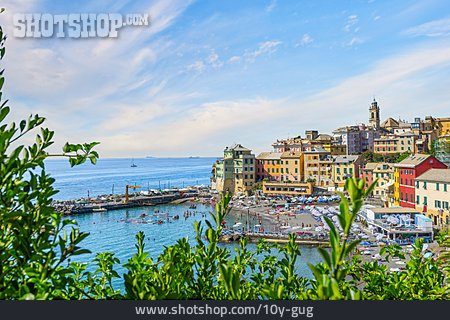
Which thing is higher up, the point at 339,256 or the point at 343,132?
the point at 343,132

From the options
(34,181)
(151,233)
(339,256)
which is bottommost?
(151,233)

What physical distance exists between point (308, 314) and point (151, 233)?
39985 millimetres

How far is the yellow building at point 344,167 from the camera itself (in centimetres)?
5308

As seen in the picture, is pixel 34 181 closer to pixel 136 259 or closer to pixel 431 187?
pixel 136 259

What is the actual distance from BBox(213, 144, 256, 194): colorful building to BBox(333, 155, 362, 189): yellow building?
13.2 metres

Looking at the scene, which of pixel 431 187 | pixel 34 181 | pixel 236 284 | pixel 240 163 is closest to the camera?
pixel 236 284

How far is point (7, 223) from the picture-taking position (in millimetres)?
2008

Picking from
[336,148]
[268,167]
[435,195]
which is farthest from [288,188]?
[435,195]

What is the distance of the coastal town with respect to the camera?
107 feet

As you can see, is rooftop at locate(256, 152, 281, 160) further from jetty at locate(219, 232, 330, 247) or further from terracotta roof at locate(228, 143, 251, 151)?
jetty at locate(219, 232, 330, 247)

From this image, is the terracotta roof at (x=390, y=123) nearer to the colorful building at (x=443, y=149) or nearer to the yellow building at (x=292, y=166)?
the colorful building at (x=443, y=149)

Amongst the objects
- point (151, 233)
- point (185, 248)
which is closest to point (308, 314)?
point (185, 248)

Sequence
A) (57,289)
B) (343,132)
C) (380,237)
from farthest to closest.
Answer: (343,132) < (380,237) < (57,289)

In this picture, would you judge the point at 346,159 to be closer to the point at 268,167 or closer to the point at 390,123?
the point at 268,167
